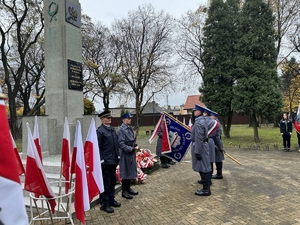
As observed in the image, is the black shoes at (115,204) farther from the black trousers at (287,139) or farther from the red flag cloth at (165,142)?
the black trousers at (287,139)

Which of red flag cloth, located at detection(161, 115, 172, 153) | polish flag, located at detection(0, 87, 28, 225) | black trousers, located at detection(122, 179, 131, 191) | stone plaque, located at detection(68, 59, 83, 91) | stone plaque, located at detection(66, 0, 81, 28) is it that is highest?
stone plaque, located at detection(66, 0, 81, 28)

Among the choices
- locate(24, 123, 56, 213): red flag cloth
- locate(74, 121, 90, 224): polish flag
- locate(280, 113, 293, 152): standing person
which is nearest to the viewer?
locate(24, 123, 56, 213): red flag cloth

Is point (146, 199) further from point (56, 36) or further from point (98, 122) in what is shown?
A: point (56, 36)

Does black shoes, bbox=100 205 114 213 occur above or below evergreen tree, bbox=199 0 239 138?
below

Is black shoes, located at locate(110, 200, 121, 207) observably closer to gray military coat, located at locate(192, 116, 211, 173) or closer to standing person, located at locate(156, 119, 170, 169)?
gray military coat, located at locate(192, 116, 211, 173)

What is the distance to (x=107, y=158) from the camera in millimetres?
4953

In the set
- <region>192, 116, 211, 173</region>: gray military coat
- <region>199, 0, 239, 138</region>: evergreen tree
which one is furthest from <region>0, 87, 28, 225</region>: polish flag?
<region>199, 0, 239, 138</region>: evergreen tree

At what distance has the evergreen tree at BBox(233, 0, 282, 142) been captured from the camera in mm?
14820

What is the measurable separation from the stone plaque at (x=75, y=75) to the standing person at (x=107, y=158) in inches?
129

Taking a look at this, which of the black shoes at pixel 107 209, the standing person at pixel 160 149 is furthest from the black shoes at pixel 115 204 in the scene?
the standing person at pixel 160 149

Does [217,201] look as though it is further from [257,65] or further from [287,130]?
[257,65]

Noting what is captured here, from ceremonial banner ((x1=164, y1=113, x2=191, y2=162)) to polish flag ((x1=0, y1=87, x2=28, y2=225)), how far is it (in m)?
6.86

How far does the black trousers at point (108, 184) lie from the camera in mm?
4941

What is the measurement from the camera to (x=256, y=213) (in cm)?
466
